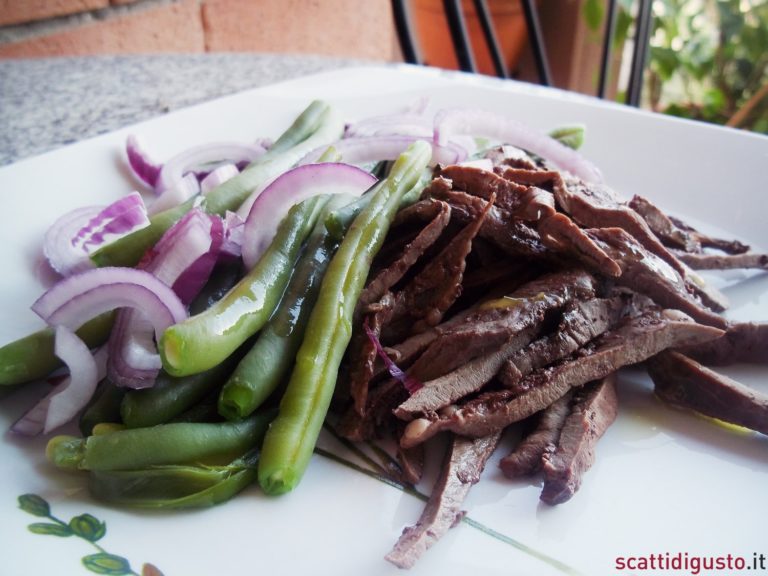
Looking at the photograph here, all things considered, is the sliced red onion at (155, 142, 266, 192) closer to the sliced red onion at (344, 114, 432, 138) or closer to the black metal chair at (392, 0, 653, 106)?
the sliced red onion at (344, 114, 432, 138)

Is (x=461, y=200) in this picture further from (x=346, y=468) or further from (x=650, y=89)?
(x=650, y=89)

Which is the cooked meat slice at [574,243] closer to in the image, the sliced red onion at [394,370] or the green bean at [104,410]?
the sliced red onion at [394,370]

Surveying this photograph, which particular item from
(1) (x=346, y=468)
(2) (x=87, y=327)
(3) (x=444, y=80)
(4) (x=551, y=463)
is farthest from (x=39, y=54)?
(4) (x=551, y=463)

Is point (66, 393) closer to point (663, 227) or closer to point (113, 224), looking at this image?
point (113, 224)

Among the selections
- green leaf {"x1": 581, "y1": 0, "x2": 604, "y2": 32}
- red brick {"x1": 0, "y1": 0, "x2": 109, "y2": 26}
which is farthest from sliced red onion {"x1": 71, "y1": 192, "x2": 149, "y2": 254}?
green leaf {"x1": 581, "y1": 0, "x2": 604, "y2": 32}

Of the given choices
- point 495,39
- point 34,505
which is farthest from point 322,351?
point 495,39

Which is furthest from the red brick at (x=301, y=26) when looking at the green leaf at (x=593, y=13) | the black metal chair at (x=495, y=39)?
the green leaf at (x=593, y=13)
